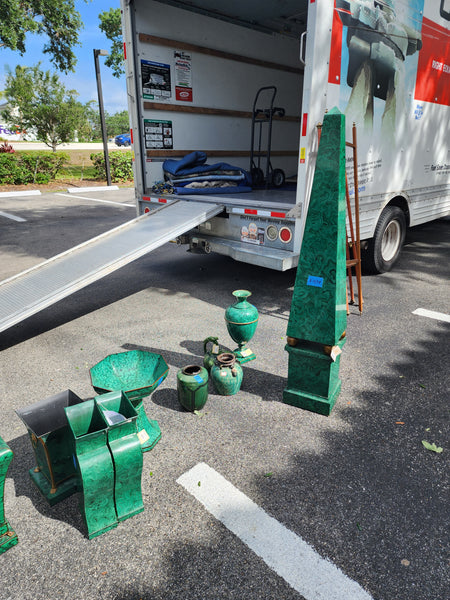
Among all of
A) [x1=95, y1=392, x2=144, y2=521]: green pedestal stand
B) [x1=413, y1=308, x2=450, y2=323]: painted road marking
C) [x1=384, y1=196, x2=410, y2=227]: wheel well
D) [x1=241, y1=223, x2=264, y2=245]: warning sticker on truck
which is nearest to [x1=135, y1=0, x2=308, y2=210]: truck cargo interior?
[x1=241, y1=223, x2=264, y2=245]: warning sticker on truck

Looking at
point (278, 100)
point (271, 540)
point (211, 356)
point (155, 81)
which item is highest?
point (278, 100)

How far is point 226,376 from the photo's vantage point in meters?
3.03

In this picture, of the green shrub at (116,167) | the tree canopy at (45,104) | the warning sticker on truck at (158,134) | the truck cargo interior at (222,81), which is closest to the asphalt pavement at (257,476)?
the truck cargo interior at (222,81)

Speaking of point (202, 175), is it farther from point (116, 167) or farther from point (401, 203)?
point (116, 167)

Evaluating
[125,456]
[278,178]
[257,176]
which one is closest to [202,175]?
[257,176]

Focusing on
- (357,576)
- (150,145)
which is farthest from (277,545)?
(150,145)

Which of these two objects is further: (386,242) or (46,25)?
(46,25)

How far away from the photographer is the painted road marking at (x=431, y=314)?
14.5 feet

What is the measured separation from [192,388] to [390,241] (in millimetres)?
4167

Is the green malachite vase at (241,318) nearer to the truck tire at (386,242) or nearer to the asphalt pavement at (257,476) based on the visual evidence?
the asphalt pavement at (257,476)

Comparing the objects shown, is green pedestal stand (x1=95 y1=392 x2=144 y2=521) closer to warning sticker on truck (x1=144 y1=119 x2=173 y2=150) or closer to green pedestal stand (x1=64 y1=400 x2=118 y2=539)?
green pedestal stand (x1=64 y1=400 x2=118 y2=539)

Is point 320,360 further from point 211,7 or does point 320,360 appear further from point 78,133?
point 78,133

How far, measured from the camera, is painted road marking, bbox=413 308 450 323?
4.43m

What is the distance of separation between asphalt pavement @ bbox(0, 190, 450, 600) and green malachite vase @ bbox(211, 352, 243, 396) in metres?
0.07
